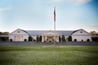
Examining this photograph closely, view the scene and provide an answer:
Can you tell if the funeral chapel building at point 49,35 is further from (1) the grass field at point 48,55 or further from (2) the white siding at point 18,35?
(1) the grass field at point 48,55

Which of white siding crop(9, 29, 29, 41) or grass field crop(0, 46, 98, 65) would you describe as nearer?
grass field crop(0, 46, 98, 65)

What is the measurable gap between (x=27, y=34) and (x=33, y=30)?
112 mm

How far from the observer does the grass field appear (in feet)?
9.59

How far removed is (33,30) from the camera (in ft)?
10.2

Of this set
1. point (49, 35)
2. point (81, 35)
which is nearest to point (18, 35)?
point (49, 35)

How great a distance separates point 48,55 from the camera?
301 centimetres

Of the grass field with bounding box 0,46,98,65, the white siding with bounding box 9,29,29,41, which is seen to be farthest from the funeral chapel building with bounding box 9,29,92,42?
the grass field with bounding box 0,46,98,65

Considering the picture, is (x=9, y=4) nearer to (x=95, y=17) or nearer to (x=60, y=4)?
(x=60, y=4)

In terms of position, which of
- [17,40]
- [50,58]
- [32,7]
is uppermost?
[32,7]

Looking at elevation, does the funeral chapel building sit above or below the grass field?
above

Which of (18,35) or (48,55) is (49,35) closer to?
(48,55)

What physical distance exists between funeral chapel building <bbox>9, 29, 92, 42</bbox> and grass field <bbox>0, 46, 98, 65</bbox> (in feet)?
0.41

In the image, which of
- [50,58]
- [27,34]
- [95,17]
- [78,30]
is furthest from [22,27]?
[95,17]

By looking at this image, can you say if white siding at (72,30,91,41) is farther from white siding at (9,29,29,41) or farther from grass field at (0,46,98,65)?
white siding at (9,29,29,41)
